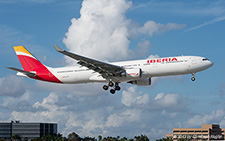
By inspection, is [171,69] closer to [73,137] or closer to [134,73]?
[134,73]

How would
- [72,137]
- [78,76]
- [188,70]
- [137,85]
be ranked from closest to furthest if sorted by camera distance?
[188,70] → [78,76] → [137,85] → [72,137]

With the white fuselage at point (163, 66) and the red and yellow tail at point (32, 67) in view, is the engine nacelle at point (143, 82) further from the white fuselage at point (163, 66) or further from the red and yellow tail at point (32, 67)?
the red and yellow tail at point (32, 67)

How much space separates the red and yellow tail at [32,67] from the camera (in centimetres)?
6456

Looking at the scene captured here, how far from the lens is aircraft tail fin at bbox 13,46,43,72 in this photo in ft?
221

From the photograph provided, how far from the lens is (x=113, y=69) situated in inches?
2365

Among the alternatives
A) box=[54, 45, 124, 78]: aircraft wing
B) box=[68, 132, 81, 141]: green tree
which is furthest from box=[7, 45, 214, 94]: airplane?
box=[68, 132, 81, 141]: green tree

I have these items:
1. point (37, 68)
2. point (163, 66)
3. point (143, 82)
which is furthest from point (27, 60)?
point (163, 66)

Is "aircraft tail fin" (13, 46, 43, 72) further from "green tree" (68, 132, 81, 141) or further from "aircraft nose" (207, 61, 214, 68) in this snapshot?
"green tree" (68, 132, 81, 141)

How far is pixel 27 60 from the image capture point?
226 ft

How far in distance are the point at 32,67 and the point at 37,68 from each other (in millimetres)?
1365

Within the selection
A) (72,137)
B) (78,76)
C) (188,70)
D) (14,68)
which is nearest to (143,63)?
(188,70)

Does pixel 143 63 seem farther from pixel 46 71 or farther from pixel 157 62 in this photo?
pixel 46 71

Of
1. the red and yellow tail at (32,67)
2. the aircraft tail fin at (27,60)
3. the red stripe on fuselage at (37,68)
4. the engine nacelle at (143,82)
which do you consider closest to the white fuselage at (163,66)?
the engine nacelle at (143,82)

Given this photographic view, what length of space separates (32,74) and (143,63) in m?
20.1
